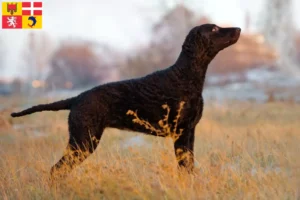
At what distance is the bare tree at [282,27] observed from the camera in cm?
2842

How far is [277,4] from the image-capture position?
2850 centimetres

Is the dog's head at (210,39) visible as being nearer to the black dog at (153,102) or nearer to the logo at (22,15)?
the black dog at (153,102)

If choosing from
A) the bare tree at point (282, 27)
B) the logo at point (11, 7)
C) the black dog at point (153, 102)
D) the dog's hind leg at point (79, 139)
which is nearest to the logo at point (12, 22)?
the logo at point (11, 7)

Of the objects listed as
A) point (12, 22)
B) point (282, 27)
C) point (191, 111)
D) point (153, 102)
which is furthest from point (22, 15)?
point (282, 27)

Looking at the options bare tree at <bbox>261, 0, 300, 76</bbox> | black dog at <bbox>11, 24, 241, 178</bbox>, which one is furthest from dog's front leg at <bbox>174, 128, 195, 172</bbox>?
bare tree at <bbox>261, 0, 300, 76</bbox>

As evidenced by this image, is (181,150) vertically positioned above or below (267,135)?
above

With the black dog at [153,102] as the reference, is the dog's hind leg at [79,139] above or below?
→ below

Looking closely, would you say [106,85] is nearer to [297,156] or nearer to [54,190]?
[54,190]

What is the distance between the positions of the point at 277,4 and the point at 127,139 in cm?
2362

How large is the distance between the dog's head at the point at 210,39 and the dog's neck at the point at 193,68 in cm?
3

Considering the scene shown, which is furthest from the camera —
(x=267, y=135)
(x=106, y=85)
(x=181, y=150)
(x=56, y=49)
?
(x=56, y=49)

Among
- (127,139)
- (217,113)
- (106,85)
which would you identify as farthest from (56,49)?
(106,85)

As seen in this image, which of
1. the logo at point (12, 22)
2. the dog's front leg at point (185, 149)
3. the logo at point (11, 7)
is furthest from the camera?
the logo at point (11, 7)

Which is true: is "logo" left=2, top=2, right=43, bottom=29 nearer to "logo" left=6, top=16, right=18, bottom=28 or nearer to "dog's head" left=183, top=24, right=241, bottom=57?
"logo" left=6, top=16, right=18, bottom=28
